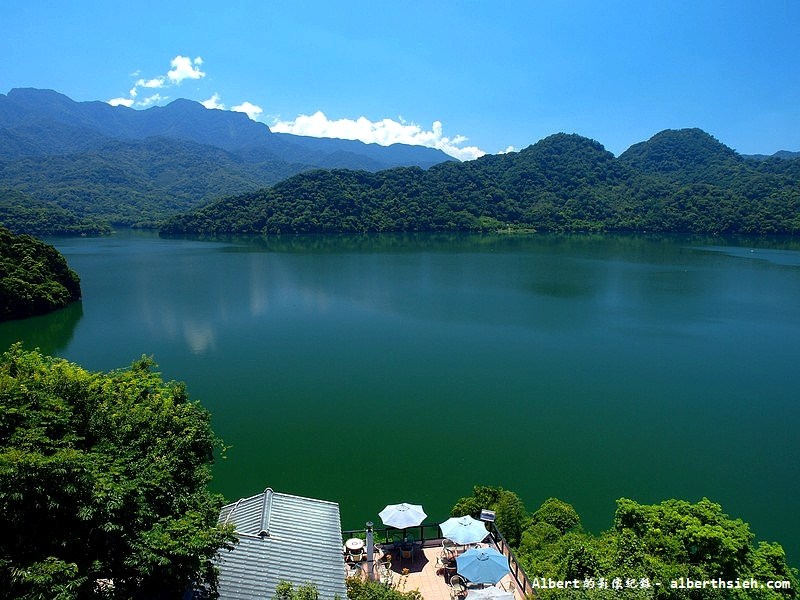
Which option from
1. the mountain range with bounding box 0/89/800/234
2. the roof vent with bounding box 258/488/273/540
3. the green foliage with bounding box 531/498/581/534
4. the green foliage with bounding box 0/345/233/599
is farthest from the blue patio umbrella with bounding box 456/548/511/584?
the mountain range with bounding box 0/89/800/234

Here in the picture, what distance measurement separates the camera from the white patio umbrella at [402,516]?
9864 mm

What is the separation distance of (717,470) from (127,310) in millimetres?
34007

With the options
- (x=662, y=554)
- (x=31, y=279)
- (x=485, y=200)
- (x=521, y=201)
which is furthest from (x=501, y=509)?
(x=521, y=201)

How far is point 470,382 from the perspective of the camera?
20141mm

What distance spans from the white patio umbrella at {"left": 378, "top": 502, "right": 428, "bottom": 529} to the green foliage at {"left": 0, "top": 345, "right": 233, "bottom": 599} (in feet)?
13.9

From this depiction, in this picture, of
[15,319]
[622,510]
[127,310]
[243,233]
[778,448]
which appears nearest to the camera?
[622,510]

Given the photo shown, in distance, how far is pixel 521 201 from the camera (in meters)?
117

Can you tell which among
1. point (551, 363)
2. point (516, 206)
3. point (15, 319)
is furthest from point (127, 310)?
point (516, 206)

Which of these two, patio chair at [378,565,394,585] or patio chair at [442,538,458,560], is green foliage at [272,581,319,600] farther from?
patio chair at [442,538,458,560]

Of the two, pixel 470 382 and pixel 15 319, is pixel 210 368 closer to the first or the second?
pixel 470 382

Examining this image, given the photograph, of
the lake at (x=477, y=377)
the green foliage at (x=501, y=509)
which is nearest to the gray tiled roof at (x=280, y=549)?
the green foliage at (x=501, y=509)

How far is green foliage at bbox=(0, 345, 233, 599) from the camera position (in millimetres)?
4707

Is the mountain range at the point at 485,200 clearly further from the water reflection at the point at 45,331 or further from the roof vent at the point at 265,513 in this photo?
the roof vent at the point at 265,513

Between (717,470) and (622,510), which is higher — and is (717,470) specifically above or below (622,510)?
below
